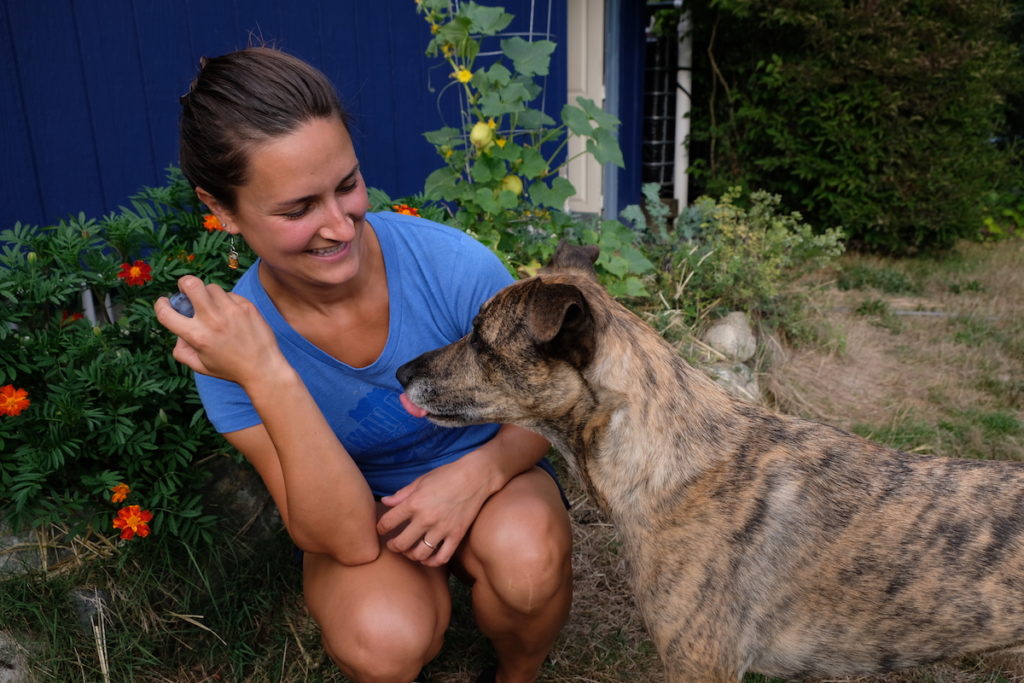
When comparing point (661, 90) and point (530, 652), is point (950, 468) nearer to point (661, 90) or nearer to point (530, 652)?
point (530, 652)

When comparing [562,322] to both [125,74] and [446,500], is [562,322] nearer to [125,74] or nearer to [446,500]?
[446,500]

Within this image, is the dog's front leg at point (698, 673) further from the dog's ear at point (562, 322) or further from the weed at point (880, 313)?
the weed at point (880, 313)

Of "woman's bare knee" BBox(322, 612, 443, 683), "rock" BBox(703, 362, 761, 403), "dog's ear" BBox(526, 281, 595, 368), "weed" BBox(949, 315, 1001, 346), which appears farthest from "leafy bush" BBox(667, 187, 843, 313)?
"woman's bare knee" BBox(322, 612, 443, 683)

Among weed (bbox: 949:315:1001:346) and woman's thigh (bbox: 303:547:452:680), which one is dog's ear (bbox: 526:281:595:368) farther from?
weed (bbox: 949:315:1001:346)

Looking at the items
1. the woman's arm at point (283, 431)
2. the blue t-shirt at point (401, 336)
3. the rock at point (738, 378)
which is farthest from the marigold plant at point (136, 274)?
the rock at point (738, 378)

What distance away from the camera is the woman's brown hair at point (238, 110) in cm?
210

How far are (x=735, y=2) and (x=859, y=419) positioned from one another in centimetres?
508

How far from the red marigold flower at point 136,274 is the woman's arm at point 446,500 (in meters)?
1.47

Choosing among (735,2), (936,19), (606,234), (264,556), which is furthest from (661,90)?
(264,556)

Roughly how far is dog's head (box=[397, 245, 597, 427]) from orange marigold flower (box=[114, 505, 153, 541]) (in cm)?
114

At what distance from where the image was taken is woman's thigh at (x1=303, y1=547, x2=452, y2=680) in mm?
2412

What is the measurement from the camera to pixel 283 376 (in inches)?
84.1

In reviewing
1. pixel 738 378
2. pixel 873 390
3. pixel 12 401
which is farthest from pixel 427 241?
pixel 873 390

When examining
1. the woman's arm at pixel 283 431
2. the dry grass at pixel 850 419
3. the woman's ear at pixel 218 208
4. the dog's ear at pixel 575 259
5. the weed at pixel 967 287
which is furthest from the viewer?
the weed at pixel 967 287
